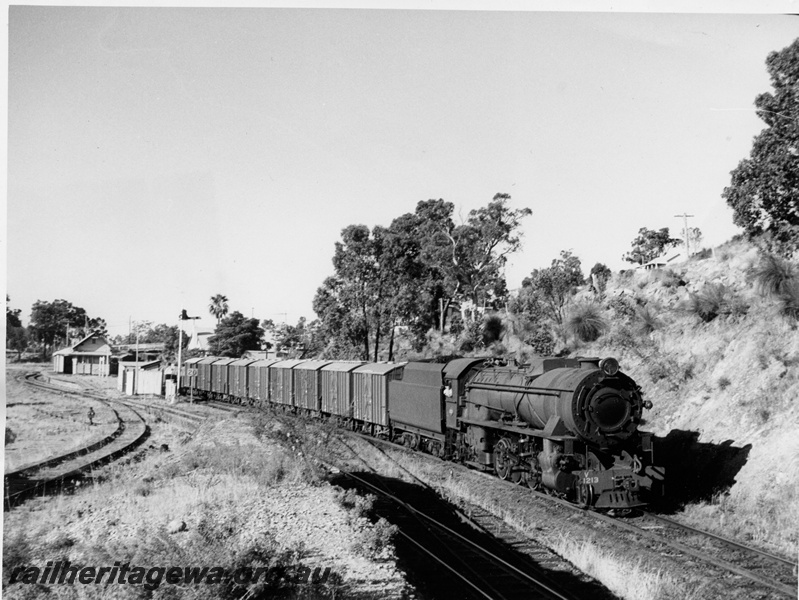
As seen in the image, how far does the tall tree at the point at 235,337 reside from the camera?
219 feet

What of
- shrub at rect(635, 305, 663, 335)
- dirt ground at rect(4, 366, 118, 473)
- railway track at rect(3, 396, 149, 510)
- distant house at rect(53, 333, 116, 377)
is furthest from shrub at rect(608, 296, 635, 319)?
distant house at rect(53, 333, 116, 377)

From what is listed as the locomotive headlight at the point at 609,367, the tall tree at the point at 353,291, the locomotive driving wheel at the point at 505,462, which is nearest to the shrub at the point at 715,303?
the locomotive headlight at the point at 609,367

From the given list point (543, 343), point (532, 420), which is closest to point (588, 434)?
point (532, 420)

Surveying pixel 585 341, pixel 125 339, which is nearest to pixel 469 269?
pixel 585 341

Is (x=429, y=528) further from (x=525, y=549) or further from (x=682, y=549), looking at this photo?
(x=682, y=549)

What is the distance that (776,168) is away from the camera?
1571 centimetres

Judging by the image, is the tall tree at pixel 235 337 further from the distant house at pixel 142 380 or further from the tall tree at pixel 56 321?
the distant house at pixel 142 380

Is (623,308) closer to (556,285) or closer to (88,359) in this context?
(556,285)

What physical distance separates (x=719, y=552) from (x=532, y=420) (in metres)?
4.62

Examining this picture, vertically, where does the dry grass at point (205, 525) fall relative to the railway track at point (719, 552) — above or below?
above

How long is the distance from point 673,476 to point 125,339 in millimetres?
107767

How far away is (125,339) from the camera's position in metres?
107

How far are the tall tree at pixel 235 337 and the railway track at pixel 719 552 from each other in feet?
190
